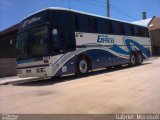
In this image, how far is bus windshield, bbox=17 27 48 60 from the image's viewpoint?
13703 mm

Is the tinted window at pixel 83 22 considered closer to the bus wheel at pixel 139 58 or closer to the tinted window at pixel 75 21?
Answer: the tinted window at pixel 75 21

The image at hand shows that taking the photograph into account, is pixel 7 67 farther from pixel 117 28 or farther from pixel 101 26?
pixel 117 28

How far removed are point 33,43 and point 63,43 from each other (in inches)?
57.4

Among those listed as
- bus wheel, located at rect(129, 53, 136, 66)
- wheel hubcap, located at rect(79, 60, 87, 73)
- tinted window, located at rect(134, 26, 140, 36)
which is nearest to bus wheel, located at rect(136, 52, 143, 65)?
bus wheel, located at rect(129, 53, 136, 66)

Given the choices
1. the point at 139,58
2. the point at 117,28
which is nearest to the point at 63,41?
the point at 117,28

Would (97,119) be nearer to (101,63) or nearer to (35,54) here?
(35,54)

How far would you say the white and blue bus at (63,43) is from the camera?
44.8 ft

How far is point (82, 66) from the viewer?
50.6ft

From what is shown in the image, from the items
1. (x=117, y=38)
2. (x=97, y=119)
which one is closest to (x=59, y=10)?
(x=117, y=38)

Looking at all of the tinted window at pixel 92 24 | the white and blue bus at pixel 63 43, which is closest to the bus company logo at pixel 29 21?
the white and blue bus at pixel 63 43

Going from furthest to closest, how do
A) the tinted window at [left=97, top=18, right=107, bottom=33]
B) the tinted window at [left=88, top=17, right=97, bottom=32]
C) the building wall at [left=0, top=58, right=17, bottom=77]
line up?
the building wall at [left=0, top=58, right=17, bottom=77]
the tinted window at [left=97, top=18, right=107, bottom=33]
the tinted window at [left=88, top=17, right=97, bottom=32]

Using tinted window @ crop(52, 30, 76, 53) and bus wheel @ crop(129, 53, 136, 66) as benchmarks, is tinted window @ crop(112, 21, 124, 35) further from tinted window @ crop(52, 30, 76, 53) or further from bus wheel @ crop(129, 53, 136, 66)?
tinted window @ crop(52, 30, 76, 53)

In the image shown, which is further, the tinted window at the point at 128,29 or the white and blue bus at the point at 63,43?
the tinted window at the point at 128,29

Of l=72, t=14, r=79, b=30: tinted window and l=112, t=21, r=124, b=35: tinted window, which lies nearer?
l=72, t=14, r=79, b=30: tinted window
